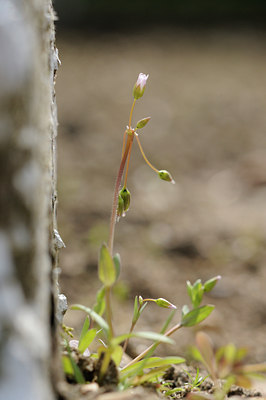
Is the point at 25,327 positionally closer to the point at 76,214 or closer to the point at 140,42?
the point at 76,214

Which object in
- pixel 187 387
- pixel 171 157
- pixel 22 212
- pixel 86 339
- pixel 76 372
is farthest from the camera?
pixel 171 157

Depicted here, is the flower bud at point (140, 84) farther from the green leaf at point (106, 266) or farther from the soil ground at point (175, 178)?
the soil ground at point (175, 178)

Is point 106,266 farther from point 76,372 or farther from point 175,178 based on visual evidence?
point 175,178

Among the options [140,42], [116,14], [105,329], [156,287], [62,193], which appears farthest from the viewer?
[116,14]

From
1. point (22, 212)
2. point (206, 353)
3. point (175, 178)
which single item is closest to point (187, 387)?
point (206, 353)

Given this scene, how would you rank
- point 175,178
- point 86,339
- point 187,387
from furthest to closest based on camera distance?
point 175,178 → point 187,387 → point 86,339

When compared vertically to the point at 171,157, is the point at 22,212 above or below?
above

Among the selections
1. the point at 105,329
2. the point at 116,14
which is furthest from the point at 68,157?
the point at 116,14
